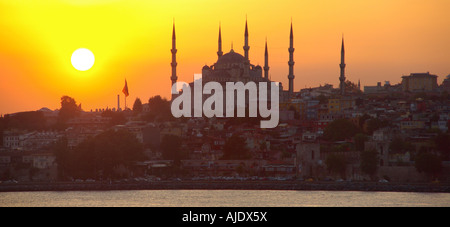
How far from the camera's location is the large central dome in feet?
209

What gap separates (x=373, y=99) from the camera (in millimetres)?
65375

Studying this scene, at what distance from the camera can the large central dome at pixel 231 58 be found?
209 feet

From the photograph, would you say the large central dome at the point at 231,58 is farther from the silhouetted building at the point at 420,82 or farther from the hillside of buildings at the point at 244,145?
the silhouetted building at the point at 420,82

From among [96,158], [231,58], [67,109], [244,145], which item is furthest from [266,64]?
[96,158]

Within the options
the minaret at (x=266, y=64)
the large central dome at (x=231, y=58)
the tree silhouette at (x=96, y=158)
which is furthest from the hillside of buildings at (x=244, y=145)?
the large central dome at (x=231, y=58)

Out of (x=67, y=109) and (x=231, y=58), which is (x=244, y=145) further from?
(x=67, y=109)

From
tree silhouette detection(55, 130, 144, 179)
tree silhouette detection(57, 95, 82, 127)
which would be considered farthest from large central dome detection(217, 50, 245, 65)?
tree silhouette detection(55, 130, 144, 179)

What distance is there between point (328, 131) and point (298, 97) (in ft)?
55.6

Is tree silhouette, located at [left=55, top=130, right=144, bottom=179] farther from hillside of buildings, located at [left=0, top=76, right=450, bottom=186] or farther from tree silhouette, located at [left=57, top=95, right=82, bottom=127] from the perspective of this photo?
tree silhouette, located at [left=57, top=95, right=82, bottom=127]

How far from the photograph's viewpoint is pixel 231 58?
6394 centimetres
